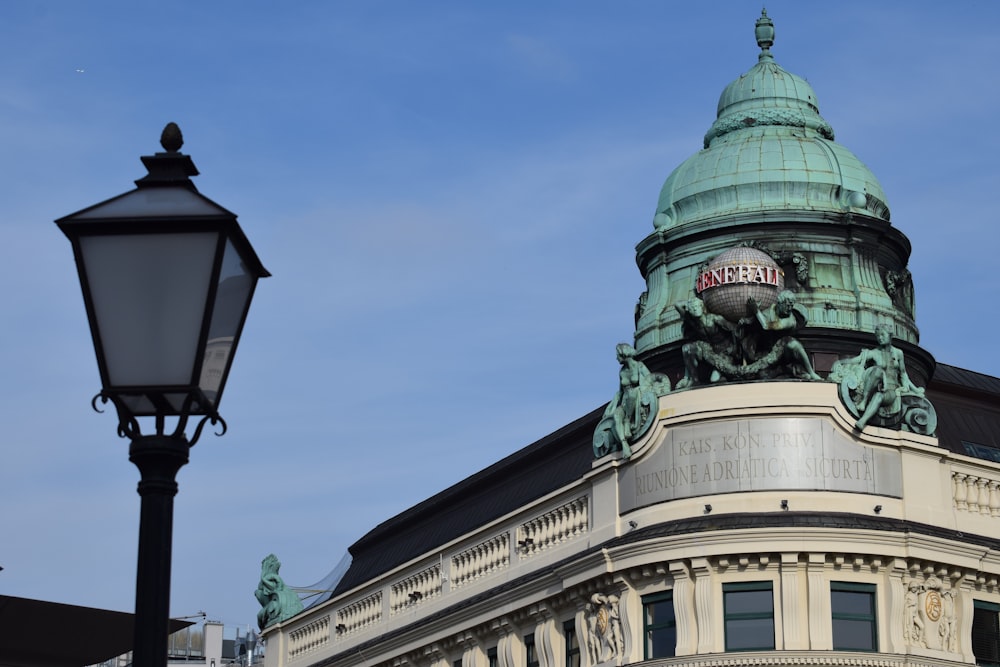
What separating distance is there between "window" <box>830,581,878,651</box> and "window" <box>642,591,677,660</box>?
395 cm

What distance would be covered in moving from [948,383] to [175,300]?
5102 centimetres

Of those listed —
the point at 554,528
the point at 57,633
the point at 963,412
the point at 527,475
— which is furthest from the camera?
the point at 527,475

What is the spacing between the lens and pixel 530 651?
56281 millimetres

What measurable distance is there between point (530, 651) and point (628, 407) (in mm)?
8754

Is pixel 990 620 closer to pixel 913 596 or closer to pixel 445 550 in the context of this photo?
pixel 913 596

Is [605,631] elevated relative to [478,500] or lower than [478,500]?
lower

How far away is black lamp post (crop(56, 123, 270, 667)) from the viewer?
33.9 ft

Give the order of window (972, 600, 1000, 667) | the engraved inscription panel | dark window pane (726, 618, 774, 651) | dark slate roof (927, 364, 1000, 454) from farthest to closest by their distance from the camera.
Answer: dark slate roof (927, 364, 1000, 454), window (972, 600, 1000, 667), the engraved inscription panel, dark window pane (726, 618, 774, 651)

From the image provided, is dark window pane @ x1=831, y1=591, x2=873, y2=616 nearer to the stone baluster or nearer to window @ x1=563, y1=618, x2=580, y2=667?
the stone baluster

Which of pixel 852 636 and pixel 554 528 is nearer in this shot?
pixel 852 636

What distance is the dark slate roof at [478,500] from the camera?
59812mm

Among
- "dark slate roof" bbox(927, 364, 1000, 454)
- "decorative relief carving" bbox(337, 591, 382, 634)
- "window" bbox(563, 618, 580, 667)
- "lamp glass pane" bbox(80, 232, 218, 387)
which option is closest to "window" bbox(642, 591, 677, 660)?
"window" bbox(563, 618, 580, 667)

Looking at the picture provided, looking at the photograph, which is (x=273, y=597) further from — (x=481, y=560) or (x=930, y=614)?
(x=930, y=614)

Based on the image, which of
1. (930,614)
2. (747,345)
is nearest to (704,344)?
(747,345)
